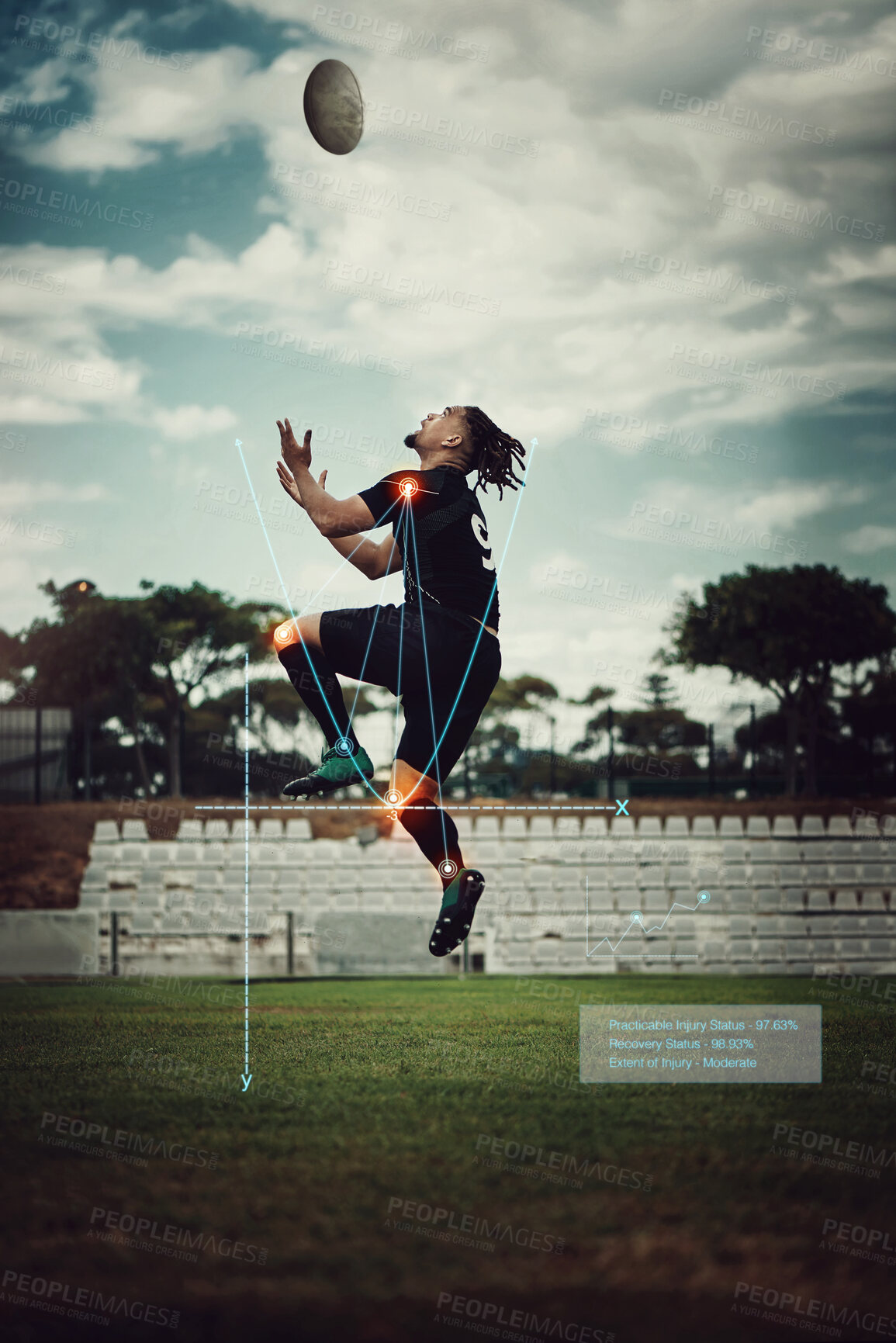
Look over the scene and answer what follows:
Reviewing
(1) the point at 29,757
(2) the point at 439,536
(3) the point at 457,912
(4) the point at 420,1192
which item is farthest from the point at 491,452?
(1) the point at 29,757

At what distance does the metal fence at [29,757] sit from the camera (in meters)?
21.5

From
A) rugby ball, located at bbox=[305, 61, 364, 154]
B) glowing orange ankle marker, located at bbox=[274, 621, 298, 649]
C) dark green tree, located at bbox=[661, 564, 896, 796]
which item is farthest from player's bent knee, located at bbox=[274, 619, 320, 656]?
dark green tree, located at bbox=[661, 564, 896, 796]

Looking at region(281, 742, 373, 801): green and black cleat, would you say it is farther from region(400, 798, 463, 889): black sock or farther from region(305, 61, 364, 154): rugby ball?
region(305, 61, 364, 154): rugby ball

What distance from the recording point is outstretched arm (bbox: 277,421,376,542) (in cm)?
356

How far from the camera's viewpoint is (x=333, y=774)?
361 cm

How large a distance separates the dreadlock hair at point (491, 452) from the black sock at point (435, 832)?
1.19 meters

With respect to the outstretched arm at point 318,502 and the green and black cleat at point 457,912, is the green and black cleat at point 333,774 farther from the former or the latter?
the outstretched arm at point 318,502

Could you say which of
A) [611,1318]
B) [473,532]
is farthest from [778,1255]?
[473,532]

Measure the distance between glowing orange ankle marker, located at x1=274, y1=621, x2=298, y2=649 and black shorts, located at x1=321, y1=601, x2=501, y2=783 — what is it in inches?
3.6

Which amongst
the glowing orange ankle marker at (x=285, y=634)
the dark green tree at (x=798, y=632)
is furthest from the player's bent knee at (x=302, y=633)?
the dark green tree at (x=798, y=632)

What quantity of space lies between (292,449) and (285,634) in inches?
24.4

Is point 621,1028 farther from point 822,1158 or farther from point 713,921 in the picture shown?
point 713,921

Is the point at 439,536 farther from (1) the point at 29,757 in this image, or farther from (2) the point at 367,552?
(1) the point at 29,757

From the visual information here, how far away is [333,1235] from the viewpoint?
270cm
